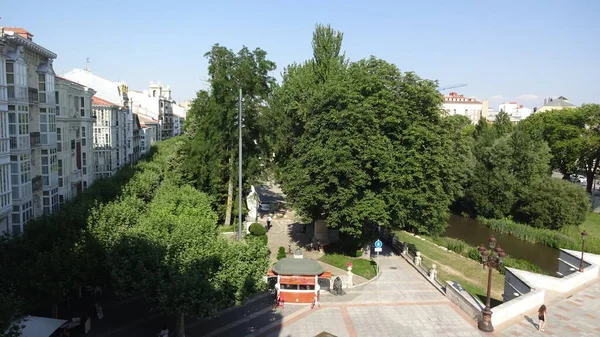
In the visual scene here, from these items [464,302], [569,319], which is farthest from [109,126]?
[569,319]

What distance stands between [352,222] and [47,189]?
829 inches

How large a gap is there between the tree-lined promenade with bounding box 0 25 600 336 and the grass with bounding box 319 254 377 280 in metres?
1.38

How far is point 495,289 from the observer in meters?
28.5

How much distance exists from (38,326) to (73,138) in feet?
81.4

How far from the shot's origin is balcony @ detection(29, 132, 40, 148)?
2777cm

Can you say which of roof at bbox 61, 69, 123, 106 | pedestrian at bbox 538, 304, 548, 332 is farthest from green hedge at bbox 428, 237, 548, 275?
roof at bbox 61, 69, 123, 106

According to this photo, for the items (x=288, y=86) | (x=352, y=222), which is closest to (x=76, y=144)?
(x=288, y=86)

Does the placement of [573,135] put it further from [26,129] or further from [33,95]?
[26,129]

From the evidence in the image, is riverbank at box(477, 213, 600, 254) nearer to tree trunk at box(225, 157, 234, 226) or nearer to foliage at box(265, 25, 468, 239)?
foliage at box(265, 25, 468, 239)

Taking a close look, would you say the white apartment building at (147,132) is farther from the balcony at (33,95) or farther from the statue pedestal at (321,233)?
the statue pedestal at (321,233)

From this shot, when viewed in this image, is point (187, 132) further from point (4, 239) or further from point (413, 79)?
point (4, 239)

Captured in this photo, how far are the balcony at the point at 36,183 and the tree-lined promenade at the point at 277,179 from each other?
3275 millimetres

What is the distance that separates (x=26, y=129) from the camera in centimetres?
2620

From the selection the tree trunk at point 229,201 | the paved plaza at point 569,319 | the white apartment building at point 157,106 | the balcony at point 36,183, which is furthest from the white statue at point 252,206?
the white apartment building at point 157,106
